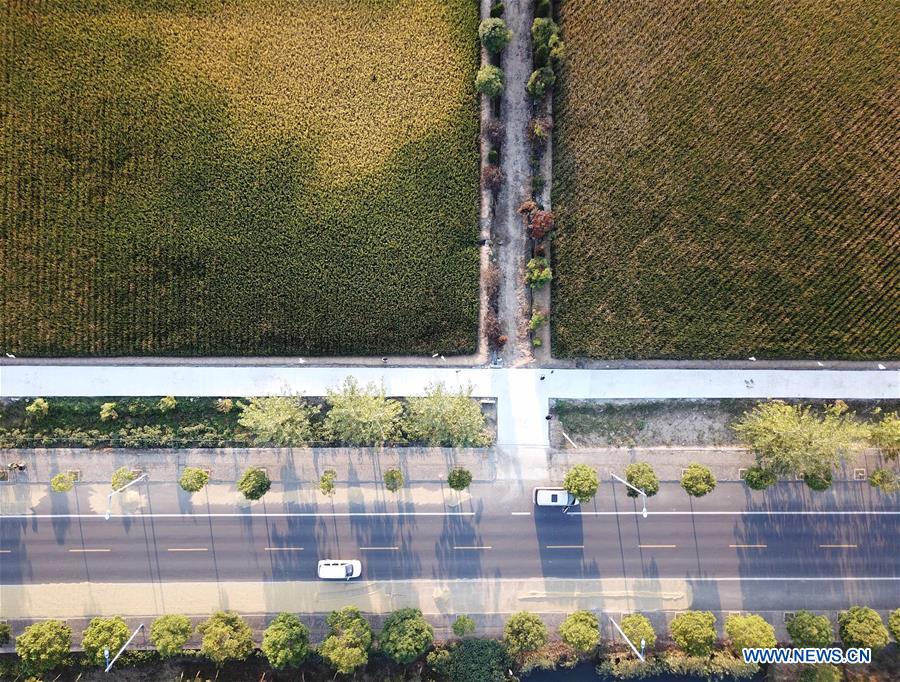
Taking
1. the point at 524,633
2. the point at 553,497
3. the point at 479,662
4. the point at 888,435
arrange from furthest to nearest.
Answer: the point at 553,497
the point at 479,662
the point at 888,435
the point at 524,633

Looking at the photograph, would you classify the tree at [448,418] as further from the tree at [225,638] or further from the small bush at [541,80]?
the small bush at [541,80]

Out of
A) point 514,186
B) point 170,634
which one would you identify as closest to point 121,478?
point 170,634

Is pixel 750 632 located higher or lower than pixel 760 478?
lower

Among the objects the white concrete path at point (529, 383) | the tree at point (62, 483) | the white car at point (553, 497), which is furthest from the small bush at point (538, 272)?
the tree at point (62, 483)

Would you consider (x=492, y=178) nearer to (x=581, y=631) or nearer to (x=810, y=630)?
(x=581, y=631)

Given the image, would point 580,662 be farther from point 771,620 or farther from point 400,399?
point 400,399

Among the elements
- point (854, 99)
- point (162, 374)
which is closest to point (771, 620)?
point (854, 99)
